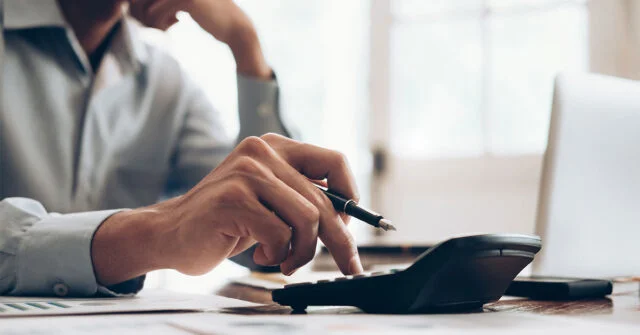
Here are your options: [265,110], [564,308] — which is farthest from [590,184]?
[265,110]

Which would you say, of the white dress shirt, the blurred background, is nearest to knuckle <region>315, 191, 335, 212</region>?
the white dress shirt

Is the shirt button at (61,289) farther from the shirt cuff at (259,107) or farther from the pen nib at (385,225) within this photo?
the shirt cuff at (259,107)

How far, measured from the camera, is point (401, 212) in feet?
8.36

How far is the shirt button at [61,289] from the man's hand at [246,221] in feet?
0.13

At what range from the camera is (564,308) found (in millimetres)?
530

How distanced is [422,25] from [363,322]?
92.6 inches

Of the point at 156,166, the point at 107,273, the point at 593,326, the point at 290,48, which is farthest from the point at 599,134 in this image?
the point at 290,48

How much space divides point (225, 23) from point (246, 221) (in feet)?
2.48

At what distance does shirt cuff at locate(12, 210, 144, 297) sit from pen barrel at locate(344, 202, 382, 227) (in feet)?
0.90

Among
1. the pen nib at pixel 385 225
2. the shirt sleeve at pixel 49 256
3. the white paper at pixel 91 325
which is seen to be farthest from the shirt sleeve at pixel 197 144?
the white paper at pixel 91 325

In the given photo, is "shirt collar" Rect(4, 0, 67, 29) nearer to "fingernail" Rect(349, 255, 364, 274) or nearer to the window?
"fingernail" Rect(349, 255, 364, 274)

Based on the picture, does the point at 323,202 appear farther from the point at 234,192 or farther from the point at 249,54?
the point at 249,54

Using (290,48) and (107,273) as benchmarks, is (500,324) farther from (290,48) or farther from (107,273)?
(290,48)

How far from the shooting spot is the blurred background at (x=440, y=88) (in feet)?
7.82
